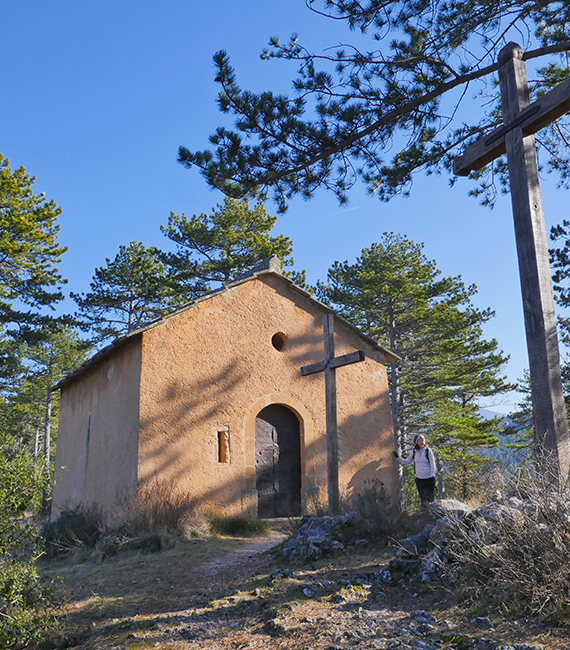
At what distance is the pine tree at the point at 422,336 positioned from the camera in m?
23.5

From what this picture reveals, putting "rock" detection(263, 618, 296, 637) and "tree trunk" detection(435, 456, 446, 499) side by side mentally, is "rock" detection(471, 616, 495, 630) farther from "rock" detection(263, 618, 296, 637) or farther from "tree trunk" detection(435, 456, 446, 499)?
"tree trunk" detection(435, 456, 446, 499)

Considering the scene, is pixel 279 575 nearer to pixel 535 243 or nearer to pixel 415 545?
pixel 415 545

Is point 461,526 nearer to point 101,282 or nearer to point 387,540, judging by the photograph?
point 387,540

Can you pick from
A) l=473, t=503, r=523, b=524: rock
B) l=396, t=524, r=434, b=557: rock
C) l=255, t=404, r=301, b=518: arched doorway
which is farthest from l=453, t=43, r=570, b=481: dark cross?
l=255, t=404, r=301, b=518: arched doorway

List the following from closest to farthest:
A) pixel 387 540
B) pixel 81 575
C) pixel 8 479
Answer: pixel 8 479 → pixel 387 540 → pixel 81 575

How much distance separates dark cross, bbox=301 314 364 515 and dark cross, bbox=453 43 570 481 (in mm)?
3517

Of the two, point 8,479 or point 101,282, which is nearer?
point 8,479

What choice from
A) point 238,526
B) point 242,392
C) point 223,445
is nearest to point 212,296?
point 242,392

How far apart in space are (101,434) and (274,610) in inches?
318

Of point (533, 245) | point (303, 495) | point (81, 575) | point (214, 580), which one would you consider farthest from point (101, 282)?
point (533, 245)

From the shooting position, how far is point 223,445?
11.3 meters

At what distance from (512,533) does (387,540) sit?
2558 mm

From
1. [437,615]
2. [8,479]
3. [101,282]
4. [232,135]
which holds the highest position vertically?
[101,282]

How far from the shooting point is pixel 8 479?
5.68 meters
